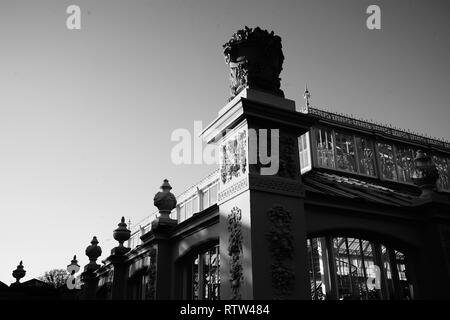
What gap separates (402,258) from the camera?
7863 mm

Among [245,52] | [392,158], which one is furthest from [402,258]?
[392,158]

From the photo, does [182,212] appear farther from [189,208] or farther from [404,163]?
[404,163]

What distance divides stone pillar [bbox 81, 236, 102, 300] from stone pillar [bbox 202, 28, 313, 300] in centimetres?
956

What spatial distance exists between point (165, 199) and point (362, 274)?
14.7 feet

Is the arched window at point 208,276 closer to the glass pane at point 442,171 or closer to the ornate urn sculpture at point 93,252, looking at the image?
the ornate urn sculpture at point 93,252

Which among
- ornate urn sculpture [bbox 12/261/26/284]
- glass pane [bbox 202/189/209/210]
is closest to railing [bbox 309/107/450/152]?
glass pane [bbox 202/189/209/210]

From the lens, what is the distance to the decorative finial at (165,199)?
30.1 feet

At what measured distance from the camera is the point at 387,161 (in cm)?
1533

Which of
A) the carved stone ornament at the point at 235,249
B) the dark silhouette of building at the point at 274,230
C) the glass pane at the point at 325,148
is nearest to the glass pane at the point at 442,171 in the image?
the glass pane at the point at 325,148

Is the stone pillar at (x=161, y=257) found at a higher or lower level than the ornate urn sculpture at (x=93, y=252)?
lower

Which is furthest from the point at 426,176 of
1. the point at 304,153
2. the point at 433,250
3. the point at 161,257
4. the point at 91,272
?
the point at 91,272

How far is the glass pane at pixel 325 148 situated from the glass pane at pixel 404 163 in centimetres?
303
